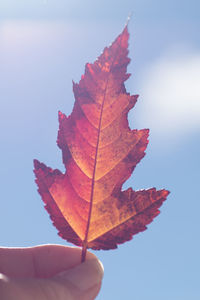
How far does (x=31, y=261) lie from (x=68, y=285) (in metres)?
0.96

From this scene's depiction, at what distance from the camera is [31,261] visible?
267cm

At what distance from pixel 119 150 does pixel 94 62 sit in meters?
0.50

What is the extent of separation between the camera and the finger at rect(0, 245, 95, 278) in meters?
2.51

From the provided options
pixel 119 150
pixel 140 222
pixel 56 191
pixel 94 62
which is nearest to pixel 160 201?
pixel 140 222

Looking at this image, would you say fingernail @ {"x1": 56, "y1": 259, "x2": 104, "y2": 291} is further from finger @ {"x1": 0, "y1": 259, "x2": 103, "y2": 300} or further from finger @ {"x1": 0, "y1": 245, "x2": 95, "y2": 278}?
finger @ {"x1": 0, "y1": 245, "x2": 95, "y2": 278}

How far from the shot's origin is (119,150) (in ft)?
5.13

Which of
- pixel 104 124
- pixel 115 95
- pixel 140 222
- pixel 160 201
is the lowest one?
pixel 140 222

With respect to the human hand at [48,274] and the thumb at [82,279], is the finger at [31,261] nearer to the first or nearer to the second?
the human hand at [48,274]

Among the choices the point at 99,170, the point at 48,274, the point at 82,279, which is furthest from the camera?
the point at 48,274

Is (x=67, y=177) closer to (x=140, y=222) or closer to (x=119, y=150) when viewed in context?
(x=119, y=150)

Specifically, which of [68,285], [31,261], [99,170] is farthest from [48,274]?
[99,170]

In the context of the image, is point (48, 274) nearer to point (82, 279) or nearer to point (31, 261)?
point (31, 261)

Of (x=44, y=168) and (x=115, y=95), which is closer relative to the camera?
(x=115, y=95)

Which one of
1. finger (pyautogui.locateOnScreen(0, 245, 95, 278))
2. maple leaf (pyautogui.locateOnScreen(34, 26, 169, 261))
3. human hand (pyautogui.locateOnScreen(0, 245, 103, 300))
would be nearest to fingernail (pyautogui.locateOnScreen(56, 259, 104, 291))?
human hand (pyautogui.locateOnScreen(0, 245, 103, 300))
